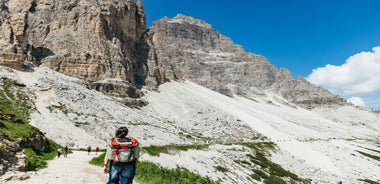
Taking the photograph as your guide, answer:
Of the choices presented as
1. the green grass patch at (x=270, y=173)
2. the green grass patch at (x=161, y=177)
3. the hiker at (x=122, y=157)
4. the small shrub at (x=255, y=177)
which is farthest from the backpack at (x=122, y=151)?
the green grass patch at (x=270, y=173)

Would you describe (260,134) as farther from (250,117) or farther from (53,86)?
(53,86)

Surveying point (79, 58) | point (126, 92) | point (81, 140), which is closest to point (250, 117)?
point (126, 92)

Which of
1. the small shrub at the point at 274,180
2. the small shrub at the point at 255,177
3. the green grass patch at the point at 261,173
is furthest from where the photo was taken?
the green grass patch at the point at 261,173

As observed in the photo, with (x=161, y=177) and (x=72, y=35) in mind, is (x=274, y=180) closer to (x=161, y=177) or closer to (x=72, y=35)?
(x=161, y=177)

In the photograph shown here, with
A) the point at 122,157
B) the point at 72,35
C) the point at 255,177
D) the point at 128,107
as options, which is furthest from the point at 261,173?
the point at 72,35

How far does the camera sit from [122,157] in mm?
9023

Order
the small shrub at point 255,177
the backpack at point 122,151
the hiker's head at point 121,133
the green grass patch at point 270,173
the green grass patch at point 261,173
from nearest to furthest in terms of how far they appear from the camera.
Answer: the backpack at point 122,151 → the hiker's head at point 121,133 → the small shrub at point 255,177 → the green grass patch at point 270,173 → the green grass patch at point 261,173

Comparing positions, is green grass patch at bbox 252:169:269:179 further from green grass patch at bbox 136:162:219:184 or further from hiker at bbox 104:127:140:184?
hiker at bbox 104:127:140:184

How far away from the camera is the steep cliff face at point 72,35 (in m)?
113

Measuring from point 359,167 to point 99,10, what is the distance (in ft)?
386

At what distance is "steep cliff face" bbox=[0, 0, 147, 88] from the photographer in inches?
4464

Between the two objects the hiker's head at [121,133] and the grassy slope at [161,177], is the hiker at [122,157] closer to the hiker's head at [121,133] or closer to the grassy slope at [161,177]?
the hiker's head at [121,133]

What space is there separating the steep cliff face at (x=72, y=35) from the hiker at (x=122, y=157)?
346 ft

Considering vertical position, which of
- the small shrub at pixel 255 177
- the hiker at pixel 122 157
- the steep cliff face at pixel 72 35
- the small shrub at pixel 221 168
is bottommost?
the small shrub at pixel 255 177
